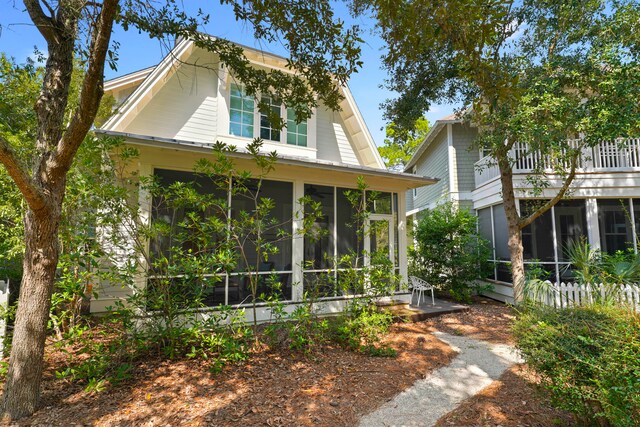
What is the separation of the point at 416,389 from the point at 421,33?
4555 millimetres

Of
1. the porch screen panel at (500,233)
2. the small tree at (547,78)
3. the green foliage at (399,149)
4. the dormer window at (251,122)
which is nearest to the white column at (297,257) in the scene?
the dormer window at (251,122)

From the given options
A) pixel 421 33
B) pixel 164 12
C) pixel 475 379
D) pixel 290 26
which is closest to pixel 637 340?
pixel 475 379

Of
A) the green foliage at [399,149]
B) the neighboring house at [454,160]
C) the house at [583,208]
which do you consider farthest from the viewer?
the green foliage at [399,149]

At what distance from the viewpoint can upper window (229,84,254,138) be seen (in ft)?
30.8

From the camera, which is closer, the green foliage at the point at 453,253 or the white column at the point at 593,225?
the white column at the point at 593,225

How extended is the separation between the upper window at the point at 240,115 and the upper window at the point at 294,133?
3.77 ft

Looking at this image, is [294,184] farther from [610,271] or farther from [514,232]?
[610,271]

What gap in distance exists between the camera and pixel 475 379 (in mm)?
4645

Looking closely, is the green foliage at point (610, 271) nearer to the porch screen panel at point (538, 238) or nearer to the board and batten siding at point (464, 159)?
the porch screen panel at point (538, 238)

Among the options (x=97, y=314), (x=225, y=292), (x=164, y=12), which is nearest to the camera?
(x=164, y=12)

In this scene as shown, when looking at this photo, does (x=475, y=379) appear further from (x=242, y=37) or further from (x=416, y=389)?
(x=242, y=37)

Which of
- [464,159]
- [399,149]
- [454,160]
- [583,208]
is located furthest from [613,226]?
[399,149]

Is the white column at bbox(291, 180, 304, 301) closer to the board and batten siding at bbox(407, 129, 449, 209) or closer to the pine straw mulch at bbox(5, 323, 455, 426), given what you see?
the pine straw mulch at bbox(5, 323, 455, 426)

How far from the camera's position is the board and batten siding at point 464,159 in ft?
42.9
